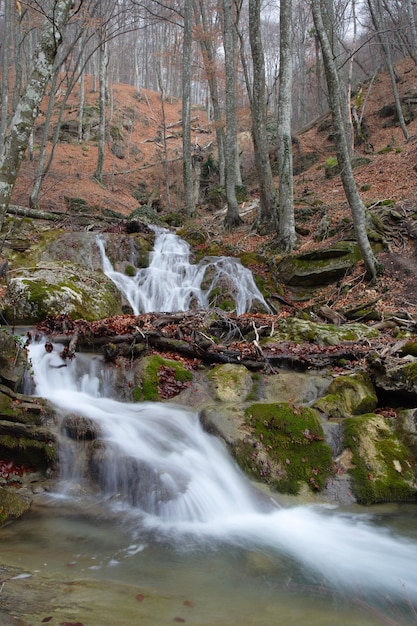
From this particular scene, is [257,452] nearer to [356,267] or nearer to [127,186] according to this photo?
[356,267]

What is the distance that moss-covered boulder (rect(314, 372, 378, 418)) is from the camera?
539cm

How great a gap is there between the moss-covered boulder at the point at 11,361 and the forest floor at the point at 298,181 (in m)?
4.00

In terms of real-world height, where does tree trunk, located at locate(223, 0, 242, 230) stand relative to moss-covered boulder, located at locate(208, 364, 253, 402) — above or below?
above

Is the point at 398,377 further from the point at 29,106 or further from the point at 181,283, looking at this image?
the point at 181,283

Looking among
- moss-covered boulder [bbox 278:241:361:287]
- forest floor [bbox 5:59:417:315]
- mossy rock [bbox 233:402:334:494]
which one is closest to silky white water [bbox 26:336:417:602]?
mossy rock [bbox 233:402:334:494]

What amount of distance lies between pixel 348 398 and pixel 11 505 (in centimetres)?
411

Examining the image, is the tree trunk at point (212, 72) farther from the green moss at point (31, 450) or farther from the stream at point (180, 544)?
the green moss at point (31, 450)

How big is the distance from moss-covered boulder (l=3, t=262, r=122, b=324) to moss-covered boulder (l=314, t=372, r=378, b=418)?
4.88 meters

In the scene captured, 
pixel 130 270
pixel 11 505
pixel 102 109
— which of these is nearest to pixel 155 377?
pixel 11 505

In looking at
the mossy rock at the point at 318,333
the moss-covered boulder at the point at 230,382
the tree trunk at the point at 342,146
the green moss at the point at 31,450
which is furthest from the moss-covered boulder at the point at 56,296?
the tree trunk at the point at 342,146

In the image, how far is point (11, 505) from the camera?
3.88 m

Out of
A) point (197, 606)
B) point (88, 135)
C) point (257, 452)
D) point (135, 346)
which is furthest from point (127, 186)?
point (197, 606)

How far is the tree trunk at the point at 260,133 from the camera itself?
13.1 m

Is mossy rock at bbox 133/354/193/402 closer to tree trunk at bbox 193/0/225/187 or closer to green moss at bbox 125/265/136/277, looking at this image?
green moss at bbox 125/265/136/277
